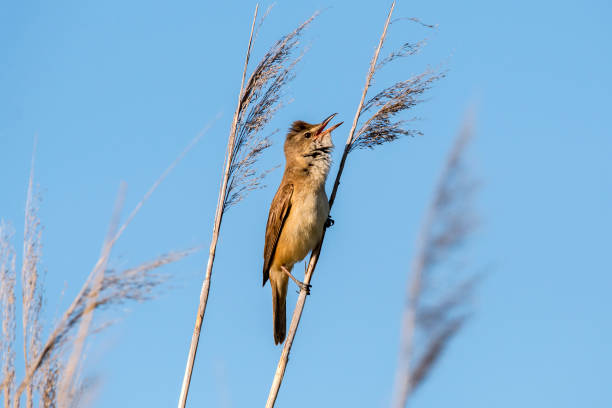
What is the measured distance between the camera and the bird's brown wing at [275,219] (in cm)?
562

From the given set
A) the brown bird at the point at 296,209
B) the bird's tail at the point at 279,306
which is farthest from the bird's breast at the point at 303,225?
the bird's tail at the point at 279,306

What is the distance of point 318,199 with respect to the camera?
17.5ft

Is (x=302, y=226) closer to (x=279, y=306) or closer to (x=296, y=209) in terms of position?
(x=296, y=209)

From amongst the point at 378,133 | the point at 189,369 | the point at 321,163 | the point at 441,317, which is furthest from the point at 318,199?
the point at 441,317

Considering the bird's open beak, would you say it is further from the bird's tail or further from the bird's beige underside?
the bird's tail

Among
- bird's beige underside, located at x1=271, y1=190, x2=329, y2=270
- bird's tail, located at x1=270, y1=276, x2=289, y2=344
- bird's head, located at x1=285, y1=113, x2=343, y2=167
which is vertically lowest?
bird's tail, located at x1=270, y1=276, x2=289, y2=344

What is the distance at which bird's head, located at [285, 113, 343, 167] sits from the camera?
18.2ft

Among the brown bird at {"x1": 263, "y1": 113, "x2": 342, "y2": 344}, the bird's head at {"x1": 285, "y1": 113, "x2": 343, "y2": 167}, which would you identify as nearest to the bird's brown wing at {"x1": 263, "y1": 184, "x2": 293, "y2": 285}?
the brown bird at {"x1": 263, "y1": 113, "x2": 342, "y2": 344}

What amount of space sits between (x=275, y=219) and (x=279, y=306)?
0.74 meters

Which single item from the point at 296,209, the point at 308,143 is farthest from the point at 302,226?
the point at 308,143

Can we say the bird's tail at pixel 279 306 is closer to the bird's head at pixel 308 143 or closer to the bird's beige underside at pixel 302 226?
the bird's beige underside at pixel 302 226

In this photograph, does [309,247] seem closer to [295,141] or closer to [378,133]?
[295,141]

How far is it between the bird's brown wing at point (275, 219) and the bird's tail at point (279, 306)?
13 cm

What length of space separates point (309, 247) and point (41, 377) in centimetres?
324
